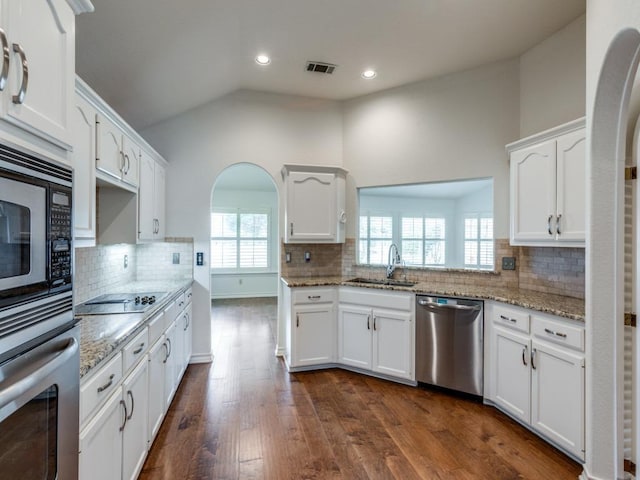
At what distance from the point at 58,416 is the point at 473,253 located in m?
4.44

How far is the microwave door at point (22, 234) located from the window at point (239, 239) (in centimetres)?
718

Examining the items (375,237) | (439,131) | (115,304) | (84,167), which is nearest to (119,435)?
(115,304)

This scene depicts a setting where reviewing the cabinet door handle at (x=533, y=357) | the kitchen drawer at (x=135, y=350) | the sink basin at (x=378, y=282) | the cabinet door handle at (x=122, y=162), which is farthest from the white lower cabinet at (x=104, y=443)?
the cabinet door handle at (x=533, y=357)

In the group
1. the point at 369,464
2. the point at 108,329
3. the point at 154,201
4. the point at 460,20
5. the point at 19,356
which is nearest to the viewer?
the point at 19,356

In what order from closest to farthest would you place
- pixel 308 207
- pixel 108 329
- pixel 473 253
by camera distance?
pixel 108 329 → pixel 308 207 → pixel 473 253

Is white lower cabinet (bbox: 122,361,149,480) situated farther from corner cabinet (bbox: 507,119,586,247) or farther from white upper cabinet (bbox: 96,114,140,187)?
corner cabinet (bbox: 507,119,586,247)

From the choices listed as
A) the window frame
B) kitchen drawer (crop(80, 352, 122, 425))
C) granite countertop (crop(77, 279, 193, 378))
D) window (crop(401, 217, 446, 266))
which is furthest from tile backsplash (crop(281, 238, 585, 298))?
the window frame

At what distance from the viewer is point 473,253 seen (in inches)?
174

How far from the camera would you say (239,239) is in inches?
318

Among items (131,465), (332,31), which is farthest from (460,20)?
(131,465)

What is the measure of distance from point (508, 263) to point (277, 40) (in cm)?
297

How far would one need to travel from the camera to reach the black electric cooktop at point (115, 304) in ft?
7.03

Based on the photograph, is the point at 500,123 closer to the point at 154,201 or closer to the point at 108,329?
the point at 154,201

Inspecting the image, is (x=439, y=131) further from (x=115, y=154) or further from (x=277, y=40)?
(x=115, y=154)
